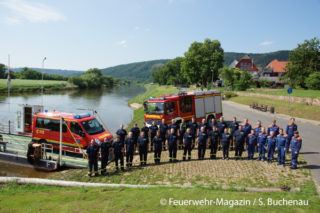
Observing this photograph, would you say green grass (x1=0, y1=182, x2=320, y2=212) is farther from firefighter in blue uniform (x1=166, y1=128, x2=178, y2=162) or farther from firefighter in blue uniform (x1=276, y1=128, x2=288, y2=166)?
firefighter in blue uniform (x1=166, y1=128, x2=178, y2=162)

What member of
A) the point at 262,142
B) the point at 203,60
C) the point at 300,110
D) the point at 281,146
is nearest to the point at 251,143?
the point at 262,142

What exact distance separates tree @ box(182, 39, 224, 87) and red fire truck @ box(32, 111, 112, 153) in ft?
154

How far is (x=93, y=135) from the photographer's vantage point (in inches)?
484

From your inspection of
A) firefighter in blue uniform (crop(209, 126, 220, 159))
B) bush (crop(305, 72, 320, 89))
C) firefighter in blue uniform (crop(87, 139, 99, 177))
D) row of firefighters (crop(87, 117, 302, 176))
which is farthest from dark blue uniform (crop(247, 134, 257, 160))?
bush (crop(305, 72, 320, 89))

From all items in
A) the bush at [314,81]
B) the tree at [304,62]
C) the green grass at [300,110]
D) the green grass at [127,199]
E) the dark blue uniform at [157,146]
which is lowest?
the green grass at [127,199]

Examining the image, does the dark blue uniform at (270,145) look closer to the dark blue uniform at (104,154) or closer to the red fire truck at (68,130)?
the dark blue uniform at (104,154)

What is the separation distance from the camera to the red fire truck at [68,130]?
39.6 ft

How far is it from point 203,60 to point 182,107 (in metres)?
43.4

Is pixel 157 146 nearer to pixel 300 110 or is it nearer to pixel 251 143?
pixel 251 143

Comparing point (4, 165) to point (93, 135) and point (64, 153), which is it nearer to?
point (64, 153)

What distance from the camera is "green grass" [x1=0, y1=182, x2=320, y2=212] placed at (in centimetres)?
559

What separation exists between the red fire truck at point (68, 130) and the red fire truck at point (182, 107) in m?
3.78

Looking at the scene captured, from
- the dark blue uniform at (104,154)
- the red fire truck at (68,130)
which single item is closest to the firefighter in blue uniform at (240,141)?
the dark blue uniform at (104,154)

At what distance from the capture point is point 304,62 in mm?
53469
